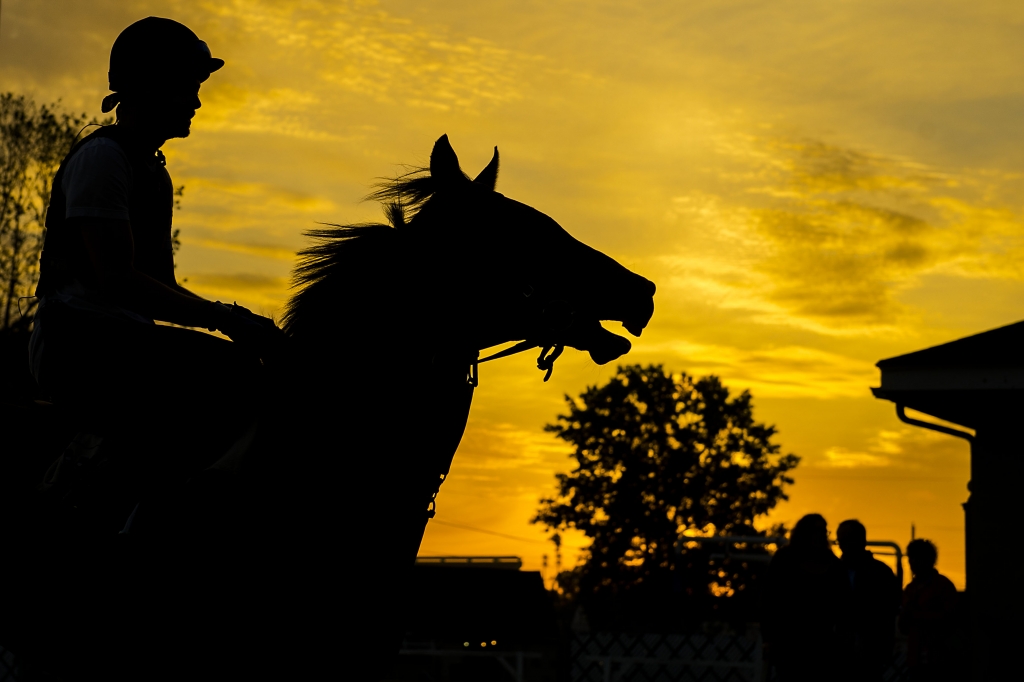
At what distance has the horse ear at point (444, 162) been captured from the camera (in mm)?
4281

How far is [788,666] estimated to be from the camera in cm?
877

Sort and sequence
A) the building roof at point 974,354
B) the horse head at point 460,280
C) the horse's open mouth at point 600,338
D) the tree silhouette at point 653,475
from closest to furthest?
the horse head at point 460,280, the horse's open mouth at point 600,338, the building roof at point 974,354, the tree silhouette at point 653,475

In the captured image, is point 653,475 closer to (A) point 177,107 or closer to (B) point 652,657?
(B) point 652,657

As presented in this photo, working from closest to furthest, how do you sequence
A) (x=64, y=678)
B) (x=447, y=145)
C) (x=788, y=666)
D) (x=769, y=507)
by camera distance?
(x=64, y=678) < (x=447, y=145) < (x=788, y=666) < (x=769, y=507)

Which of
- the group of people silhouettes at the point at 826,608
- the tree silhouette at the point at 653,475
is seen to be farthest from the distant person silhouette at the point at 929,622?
the tree silhouette at the point at 653,475

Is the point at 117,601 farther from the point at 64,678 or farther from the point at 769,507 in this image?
the point at 769,507

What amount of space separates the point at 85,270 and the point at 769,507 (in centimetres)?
6027

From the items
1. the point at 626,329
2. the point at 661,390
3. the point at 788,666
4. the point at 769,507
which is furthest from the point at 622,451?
the point at 626,329

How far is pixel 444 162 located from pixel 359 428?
1094mm

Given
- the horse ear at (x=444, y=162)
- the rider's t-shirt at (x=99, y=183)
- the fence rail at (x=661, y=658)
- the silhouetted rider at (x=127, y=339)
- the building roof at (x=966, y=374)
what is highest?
the building roof at (x=966, y=374)

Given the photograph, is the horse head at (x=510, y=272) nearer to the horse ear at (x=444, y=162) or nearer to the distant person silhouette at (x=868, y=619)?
the horse ear at (x=444, y=162)

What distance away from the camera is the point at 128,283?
389 cm

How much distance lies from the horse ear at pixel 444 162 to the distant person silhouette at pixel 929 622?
344 inches

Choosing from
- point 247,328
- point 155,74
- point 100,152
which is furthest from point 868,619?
point 100,152
